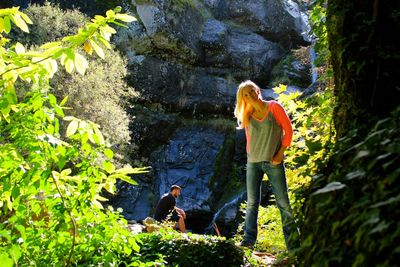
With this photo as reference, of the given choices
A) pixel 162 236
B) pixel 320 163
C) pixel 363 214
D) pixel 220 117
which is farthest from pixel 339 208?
pixel 220 117

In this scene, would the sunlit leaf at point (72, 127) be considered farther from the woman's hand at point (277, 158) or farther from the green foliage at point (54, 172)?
the woman's hand at point (277, 158)

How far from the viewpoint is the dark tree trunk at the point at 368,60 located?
6.52 ft

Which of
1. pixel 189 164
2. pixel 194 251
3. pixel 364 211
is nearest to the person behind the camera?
pixel 364 211

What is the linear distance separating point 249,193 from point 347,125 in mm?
2457

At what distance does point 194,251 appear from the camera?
4.62 m

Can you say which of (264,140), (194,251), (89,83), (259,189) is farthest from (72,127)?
(89,83)

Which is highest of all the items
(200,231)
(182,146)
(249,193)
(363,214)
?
(363,214)

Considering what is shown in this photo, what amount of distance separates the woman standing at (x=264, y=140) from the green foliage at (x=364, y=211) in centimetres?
269

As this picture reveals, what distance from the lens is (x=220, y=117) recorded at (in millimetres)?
20906

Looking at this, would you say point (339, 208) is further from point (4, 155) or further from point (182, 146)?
point (182, 146)

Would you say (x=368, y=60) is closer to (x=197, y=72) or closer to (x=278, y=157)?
(x=278, y=157)

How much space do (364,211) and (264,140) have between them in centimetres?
320

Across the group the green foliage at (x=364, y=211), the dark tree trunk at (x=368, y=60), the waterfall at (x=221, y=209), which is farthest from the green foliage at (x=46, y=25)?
the green foliage at (x=364, y=211)

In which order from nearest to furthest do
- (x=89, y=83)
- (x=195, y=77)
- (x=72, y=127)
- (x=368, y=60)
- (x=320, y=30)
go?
(x=368, y=60) < (x=72, y=127) < (x=320, y=30) < (x=89, y=83) < (x=195, y=77)
